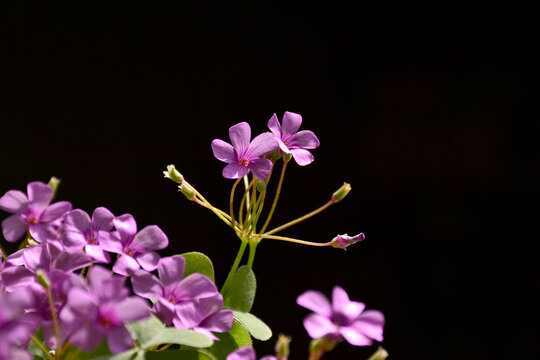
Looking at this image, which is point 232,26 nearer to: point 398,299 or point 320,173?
point 320,173

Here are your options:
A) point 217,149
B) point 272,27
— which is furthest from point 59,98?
point 217,149

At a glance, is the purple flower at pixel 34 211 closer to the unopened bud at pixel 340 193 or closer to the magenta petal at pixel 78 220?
the magenta petal at pixel 78 220

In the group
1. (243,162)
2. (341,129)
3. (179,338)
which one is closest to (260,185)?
(243,162)

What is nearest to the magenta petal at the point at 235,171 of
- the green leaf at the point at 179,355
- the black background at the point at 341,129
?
the green leaf at the point at 179,355

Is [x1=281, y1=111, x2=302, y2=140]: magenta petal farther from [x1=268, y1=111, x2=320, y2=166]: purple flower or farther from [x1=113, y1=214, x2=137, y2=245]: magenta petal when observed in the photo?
[x1=113, y1=214, x2=137, y2=245]: magenta petal

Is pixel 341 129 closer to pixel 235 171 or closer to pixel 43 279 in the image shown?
pixel 235 171

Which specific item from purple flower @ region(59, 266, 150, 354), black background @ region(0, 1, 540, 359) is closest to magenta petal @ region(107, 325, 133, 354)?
purple flower @ region(59, 266, 150, 354)
